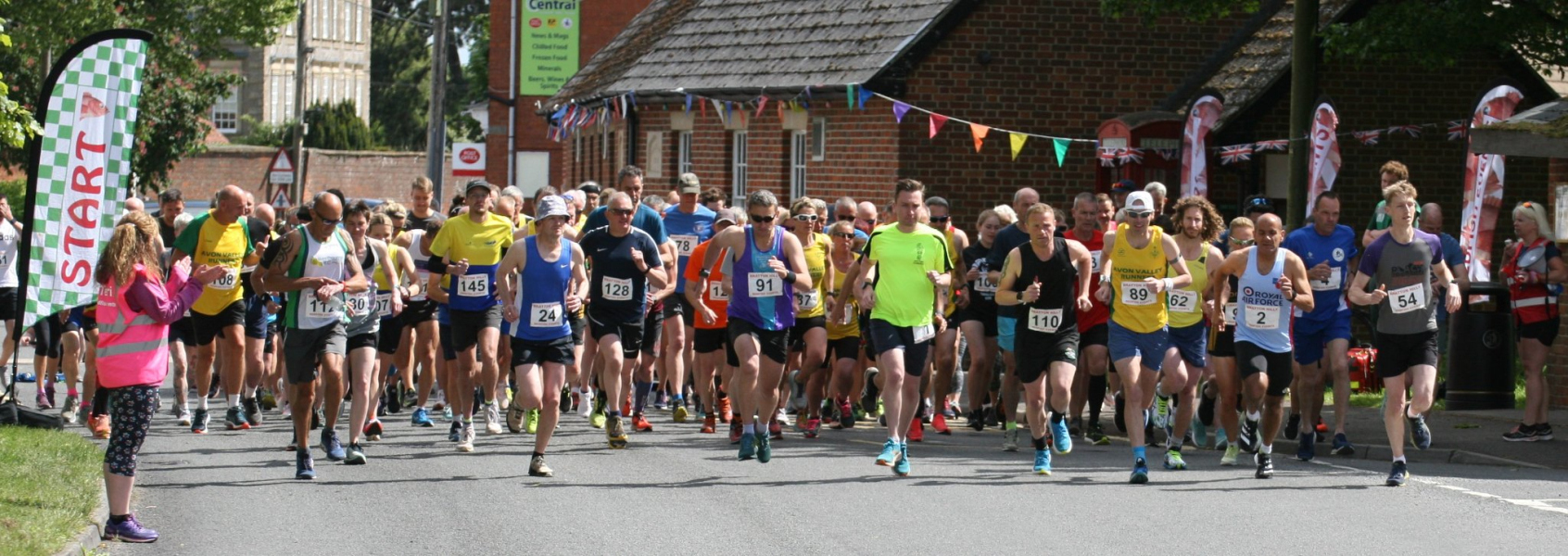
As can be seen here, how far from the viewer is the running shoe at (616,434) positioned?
1338 centimetres

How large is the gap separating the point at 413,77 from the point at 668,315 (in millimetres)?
79727

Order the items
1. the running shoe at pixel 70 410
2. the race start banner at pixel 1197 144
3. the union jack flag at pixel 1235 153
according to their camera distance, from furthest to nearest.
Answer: the union jack flag at pixel 1235 153 → the race start banner at pixel 1197 144 → the running shoe at pixel 70 410

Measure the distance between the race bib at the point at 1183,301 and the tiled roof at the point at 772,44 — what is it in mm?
10896

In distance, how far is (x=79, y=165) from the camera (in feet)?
42.5

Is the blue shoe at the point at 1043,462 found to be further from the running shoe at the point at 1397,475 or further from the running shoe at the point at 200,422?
the running shoe at the point at 200,422

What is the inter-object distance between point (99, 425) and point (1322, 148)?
32.2 feet

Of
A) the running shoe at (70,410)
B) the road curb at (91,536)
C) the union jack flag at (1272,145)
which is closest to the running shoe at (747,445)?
the road curb at (91,536)

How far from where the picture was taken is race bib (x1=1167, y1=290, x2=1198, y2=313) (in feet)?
42.2

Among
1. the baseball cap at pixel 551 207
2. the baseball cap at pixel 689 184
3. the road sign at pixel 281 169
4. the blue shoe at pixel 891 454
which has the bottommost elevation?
the blue shoe at pixel 891 454

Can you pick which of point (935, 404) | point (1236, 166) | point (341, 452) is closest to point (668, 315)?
point (935, 404)

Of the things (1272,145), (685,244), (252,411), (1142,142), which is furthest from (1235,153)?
(252,411)

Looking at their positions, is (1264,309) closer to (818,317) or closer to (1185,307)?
A: (1185,307)

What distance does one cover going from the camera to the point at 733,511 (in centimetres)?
1050

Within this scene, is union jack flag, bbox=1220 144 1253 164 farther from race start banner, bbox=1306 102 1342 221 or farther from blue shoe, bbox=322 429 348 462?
blue shoe, bbox=322 429 348 462
